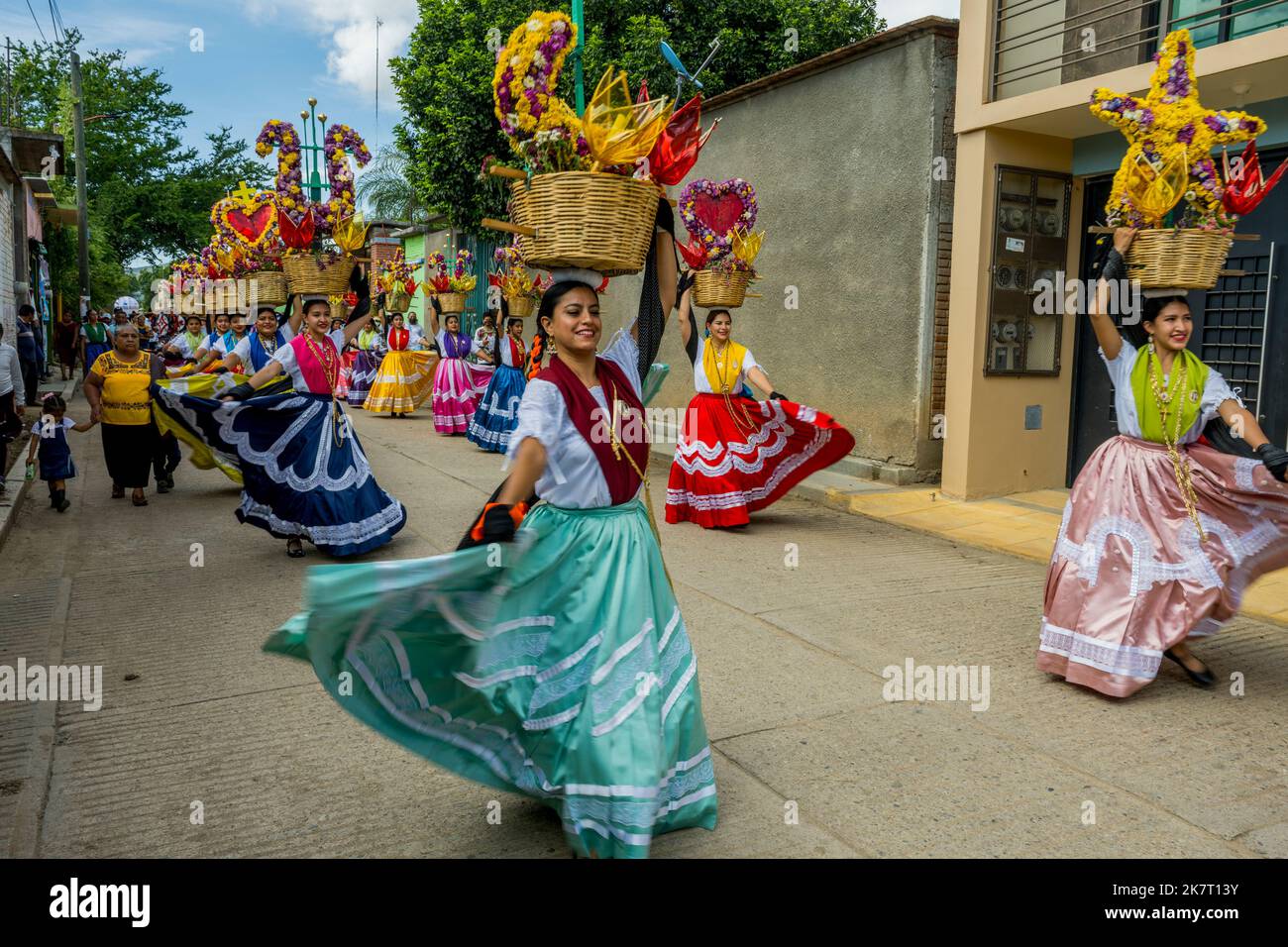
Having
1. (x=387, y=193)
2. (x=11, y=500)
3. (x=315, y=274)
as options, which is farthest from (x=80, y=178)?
(x=315, y=274)

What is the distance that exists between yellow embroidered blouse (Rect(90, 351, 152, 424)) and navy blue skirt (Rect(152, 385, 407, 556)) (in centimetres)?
239

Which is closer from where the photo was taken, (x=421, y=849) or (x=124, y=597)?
(x=421, y=849)

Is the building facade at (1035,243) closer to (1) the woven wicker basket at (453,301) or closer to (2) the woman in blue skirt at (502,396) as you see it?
(2) the woman in blue skirt at (502,396)

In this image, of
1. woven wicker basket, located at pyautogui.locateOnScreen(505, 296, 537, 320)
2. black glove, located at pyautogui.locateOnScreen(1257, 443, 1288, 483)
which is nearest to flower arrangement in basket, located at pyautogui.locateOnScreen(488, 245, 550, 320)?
woven wicker basket, located at pyautogui.locateOnScreen(505, 296, 537, 320)

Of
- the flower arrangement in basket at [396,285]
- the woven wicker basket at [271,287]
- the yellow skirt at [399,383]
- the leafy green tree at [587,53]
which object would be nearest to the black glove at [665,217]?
the woven wicker basket at [271,287]

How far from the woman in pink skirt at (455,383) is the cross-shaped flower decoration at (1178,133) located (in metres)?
11.8

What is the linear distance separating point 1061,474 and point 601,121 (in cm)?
814

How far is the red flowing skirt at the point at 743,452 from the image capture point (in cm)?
846

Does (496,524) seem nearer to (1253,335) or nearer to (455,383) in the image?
(1253,335)

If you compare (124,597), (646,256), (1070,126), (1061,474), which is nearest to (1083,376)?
(1061,474)

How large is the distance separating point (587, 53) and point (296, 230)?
45.6 ft

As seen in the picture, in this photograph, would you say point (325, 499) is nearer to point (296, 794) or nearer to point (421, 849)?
point (296, 794)

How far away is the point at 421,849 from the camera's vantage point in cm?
329

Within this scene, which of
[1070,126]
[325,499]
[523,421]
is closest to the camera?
[523,421]
